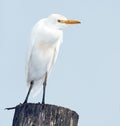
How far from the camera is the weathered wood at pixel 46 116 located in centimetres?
419

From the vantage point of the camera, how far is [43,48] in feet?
24.4

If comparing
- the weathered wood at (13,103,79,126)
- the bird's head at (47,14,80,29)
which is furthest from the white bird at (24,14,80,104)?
the weathered wood at (13,103,79,126)

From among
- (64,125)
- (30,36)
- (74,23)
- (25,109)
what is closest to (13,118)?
Answer: (25,109)

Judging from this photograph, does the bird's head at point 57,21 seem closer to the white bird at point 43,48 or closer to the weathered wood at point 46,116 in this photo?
the white bird at point 43,48

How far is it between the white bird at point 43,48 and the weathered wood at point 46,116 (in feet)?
8.60

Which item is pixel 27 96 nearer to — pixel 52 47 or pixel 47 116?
pixel 52 47

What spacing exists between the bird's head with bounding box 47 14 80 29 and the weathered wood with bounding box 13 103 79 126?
2.76 meters

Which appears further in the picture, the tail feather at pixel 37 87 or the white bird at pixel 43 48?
the tail feather at pixel 37 87

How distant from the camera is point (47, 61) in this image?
24.8 ft

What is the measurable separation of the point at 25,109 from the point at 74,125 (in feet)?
1.62

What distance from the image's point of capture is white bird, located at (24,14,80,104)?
7.14 metres

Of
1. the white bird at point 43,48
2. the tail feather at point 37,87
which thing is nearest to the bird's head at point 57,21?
the white bird at point 43,48

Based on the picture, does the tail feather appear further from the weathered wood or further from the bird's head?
the weathered wood

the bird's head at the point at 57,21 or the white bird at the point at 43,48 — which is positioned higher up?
the bird's head at the point at 57,21
